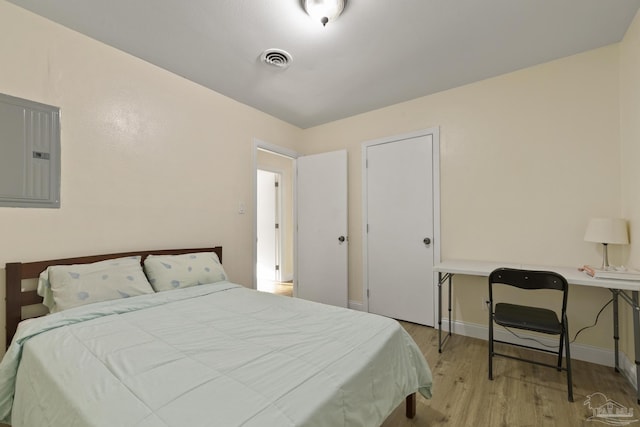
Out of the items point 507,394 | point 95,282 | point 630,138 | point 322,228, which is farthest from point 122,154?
point 630,138

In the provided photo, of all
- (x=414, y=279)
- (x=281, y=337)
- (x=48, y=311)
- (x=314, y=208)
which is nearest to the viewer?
(x=281, y=337)

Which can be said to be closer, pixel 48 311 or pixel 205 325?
pixel 205 325

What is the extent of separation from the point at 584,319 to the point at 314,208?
284 cm

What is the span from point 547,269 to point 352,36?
2.34 m

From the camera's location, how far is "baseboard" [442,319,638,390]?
2.01 m

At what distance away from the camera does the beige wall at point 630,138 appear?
1.89m

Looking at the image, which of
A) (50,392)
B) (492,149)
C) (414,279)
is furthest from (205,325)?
(492,149)

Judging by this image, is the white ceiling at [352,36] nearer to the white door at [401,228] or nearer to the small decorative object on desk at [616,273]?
the white door at [401,228]

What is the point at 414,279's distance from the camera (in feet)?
10.1

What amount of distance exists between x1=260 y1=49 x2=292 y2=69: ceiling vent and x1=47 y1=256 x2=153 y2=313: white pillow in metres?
1.91

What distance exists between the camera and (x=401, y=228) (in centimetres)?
317

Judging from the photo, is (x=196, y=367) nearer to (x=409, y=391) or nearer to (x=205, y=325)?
(x=205, y=325)

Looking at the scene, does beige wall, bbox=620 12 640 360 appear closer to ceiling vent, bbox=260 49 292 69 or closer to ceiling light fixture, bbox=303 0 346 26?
ceiling light fixture, bbox=303 0 346 26

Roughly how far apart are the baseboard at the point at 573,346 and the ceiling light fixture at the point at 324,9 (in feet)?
9.42
